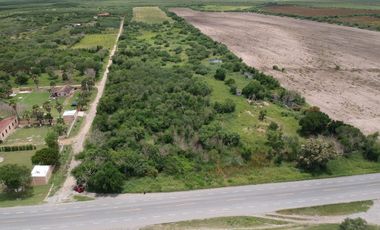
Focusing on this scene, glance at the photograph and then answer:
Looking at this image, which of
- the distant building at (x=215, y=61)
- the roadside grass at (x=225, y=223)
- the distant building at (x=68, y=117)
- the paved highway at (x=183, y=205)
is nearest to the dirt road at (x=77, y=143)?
the paved highway at (x=183, y=205)

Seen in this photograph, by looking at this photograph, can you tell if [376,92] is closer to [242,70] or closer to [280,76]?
[280,76]

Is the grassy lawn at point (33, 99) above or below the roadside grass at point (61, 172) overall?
below

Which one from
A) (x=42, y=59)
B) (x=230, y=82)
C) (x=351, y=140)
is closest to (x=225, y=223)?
(x=351, y=140)

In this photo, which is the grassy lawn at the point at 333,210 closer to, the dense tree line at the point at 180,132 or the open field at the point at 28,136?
the dense tree line at the point at 180,132

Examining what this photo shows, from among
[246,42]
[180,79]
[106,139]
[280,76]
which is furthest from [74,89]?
[246,42]

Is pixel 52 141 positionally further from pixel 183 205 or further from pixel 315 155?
pixel 315 155

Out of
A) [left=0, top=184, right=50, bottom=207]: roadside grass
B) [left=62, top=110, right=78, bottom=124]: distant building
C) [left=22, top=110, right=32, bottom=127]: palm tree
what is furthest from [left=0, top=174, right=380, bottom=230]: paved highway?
[left=22, top=110, right=32, bottom=127]: palm tree
